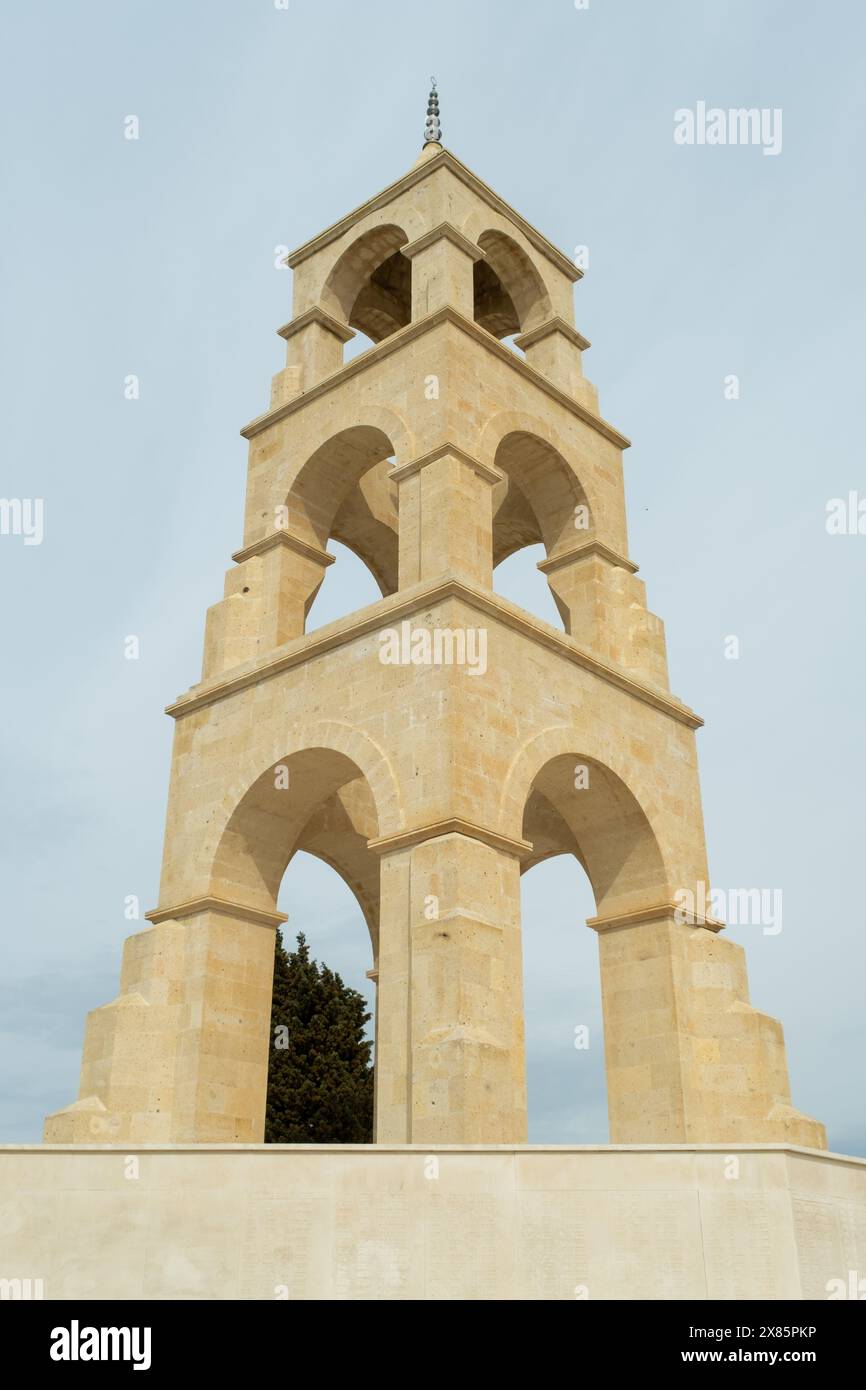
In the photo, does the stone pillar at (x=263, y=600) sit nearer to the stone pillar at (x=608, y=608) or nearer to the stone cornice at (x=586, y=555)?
the stone cornice at (x=586, y=555)

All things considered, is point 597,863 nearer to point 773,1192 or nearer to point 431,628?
point 431,628

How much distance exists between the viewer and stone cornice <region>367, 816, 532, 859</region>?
14953 millimetres

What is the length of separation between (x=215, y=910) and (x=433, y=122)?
54.6 feet

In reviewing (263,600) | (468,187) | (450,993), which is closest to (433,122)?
(468,187)

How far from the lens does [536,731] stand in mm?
16875

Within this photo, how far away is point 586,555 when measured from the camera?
68.0 ft

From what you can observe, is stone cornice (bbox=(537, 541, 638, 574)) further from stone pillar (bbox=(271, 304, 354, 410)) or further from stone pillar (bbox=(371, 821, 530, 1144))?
stone pillar (bbox=(371, 821, 530, 1144))

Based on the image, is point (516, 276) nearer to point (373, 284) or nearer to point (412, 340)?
point (373, 284)

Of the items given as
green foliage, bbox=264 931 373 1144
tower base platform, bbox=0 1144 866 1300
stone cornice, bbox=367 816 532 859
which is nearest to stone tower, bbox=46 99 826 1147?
stone cornice, bbox=367 816 532 859

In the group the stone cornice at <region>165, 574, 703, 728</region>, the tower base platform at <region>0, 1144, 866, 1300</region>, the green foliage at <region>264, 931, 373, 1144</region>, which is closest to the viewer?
the tower base platform at <region>0, 1144, 866, 1300</region>

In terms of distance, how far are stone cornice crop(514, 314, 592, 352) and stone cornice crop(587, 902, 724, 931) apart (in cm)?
1097

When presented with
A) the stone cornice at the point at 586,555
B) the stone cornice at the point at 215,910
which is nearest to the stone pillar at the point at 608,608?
the stone cornice at the point at 586,555

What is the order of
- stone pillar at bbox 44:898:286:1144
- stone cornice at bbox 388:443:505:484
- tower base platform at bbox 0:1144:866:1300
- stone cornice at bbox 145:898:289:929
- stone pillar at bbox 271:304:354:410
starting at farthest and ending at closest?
stone pillar at bbox 271:304:354:410 < stone cornice at bbox 388:443:505:484 < stone cornice at bbox 145:898:289:929 < stone pillar at bbox 44:898:286:1144 < tower base platform at bbox 0:1144:866:1300
